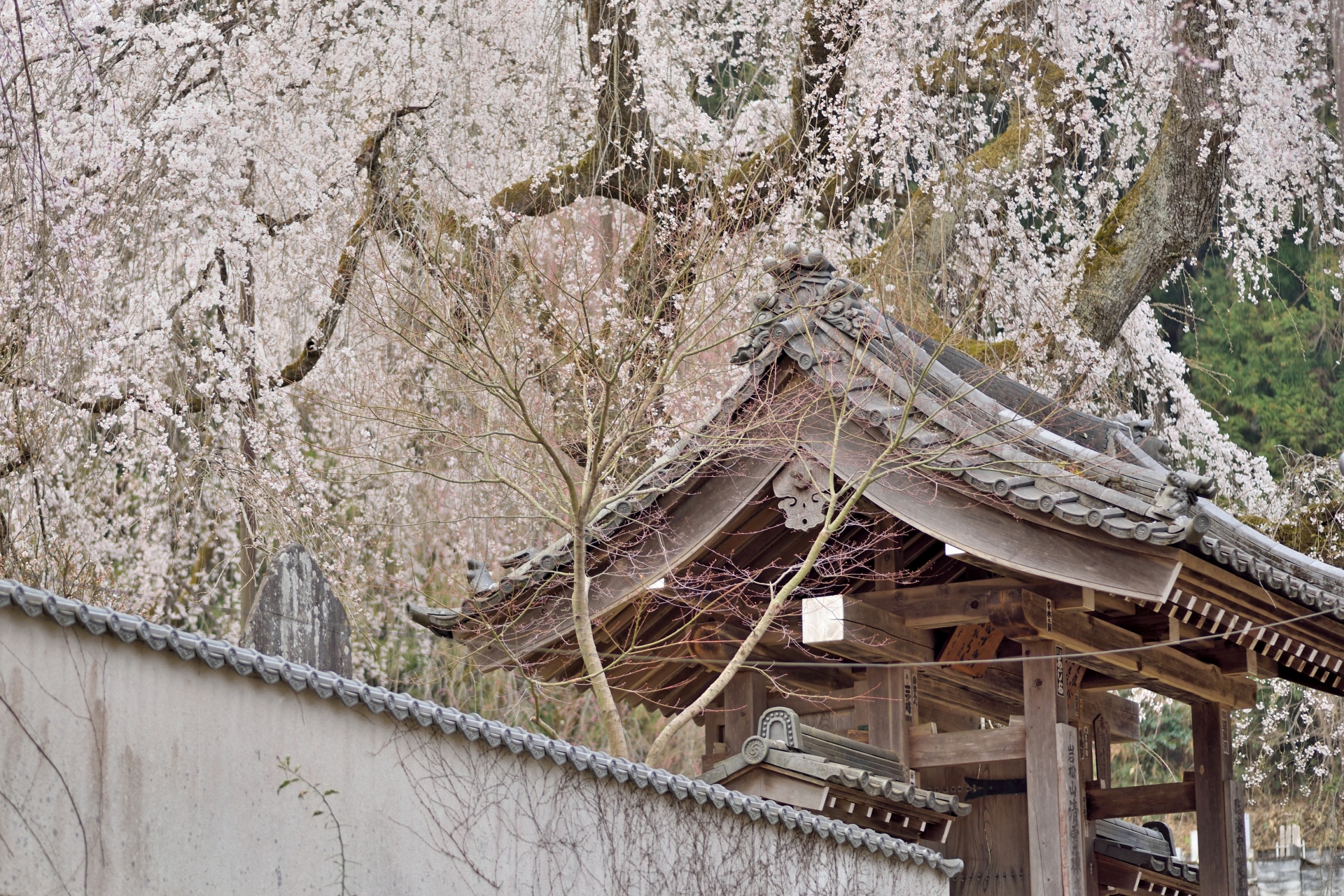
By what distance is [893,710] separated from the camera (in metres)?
6.88

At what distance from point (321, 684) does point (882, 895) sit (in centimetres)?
257

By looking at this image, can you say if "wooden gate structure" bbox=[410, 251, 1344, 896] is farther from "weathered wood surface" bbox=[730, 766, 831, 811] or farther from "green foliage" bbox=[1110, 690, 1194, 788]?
"green foliage" bbox=[1110, 690, 1194, 788]

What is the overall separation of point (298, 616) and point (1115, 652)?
3.43 meters

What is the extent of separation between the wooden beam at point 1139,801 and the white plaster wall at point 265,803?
2506 millimetres

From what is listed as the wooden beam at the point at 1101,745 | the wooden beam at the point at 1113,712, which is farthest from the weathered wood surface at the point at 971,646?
the wooden beam at the point at 1101,745

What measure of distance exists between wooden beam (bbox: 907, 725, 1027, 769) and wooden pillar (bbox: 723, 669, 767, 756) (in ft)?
2.78

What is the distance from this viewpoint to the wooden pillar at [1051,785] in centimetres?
636

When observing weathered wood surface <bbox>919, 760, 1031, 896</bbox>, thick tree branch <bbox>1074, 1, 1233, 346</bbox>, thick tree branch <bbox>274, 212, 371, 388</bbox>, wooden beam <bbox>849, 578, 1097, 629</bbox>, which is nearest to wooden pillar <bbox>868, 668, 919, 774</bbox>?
wooden beam <bbox>849, 578, 1097, 629</bbox>

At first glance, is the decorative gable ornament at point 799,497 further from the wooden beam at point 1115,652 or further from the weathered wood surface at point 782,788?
the weathered wood surface at point 782,788

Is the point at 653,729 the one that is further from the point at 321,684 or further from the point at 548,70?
the point at 321,684

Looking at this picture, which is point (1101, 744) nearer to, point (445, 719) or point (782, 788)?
point (782, 788)

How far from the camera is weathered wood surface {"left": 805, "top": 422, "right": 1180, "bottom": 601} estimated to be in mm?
6051

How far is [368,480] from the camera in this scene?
11.8 metres

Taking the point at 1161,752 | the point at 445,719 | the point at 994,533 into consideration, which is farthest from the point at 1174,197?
the point at 1161,752
